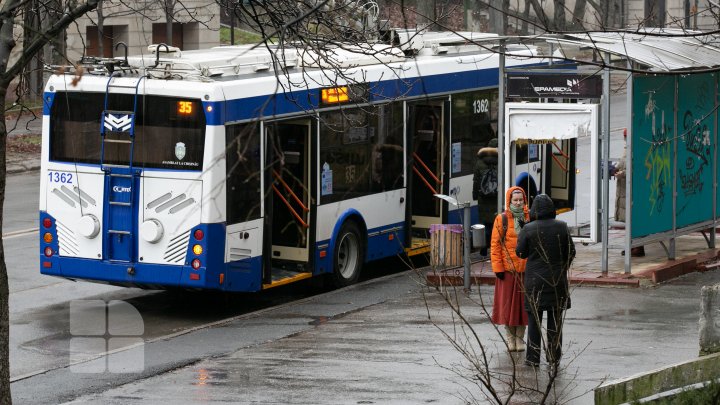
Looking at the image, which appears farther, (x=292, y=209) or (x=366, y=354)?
(x=292, y=209)

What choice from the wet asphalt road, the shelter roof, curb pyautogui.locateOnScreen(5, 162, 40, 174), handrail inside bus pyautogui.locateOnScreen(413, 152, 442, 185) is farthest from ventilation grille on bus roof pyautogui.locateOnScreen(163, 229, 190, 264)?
curb pyautogui.locateOnScreen(5, 162, 40, 174)

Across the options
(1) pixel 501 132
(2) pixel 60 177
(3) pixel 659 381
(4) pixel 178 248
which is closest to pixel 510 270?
(3) pixel 659 381

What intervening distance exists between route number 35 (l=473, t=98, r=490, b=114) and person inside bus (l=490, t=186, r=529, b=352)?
7.32m

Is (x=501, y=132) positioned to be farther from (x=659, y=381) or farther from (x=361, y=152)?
(x=659, y=381)

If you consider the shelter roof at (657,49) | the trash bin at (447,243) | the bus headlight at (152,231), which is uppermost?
the shelter roof at (657,49)

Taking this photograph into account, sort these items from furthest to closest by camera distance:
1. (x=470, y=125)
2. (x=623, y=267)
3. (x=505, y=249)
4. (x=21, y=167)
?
(x=21, y=167)
(x=470, y=125)
(x=623, y=267)
(x=505, y=249)

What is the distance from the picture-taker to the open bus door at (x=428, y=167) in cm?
1866

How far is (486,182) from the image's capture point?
1856 cm

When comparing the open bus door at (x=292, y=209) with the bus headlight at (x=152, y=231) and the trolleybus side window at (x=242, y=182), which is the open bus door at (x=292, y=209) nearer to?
the trolleybus side window at (x=242, y=182)

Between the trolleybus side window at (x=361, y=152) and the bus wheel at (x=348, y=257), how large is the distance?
0.46 meters

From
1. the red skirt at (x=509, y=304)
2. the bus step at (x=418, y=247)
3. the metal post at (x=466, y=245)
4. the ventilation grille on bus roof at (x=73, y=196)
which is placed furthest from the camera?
the bus step at (x=418, y=247)

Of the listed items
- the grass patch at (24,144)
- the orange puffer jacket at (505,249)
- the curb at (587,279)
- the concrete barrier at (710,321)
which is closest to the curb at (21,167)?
the grass patch at (24,144)

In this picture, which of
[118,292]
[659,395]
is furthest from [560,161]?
[659,395]

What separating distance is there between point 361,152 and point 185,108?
3252mm
